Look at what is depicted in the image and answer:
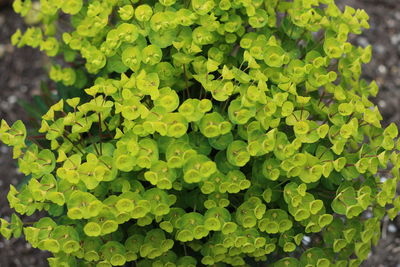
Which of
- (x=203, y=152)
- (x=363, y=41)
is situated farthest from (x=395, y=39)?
(x=203, y=152)

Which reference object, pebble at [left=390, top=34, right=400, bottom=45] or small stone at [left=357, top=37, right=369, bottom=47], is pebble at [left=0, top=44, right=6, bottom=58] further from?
pebble at [left=390, top=34, right=400, bottom=45]

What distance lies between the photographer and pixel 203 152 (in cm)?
140

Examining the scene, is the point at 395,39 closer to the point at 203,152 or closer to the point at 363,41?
the point at 363,41

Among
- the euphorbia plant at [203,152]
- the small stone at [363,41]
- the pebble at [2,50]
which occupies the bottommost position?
the pebble at [2,50]

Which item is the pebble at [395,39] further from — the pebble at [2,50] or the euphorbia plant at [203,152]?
the pebble at [2,50]

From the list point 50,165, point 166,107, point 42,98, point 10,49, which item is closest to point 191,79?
point 166,107

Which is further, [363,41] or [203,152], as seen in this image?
[363,41]

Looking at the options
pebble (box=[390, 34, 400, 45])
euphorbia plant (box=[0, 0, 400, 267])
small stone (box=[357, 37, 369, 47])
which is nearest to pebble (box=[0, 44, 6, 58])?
euphorbia plant (box=[0, 0, 400, 267])

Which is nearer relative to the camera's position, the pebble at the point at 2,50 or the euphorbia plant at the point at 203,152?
the euphorbia plant at the point at 203,152

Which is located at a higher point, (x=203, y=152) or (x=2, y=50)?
(x=203, y=152)

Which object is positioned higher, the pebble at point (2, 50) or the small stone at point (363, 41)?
the small stone at point (363, 41)

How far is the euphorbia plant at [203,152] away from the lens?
1318mm

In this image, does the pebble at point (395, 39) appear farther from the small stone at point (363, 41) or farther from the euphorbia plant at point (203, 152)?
the euphorbia plant at point (203, 152)

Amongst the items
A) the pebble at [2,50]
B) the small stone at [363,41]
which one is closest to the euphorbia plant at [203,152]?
the small stone at [363,41]
